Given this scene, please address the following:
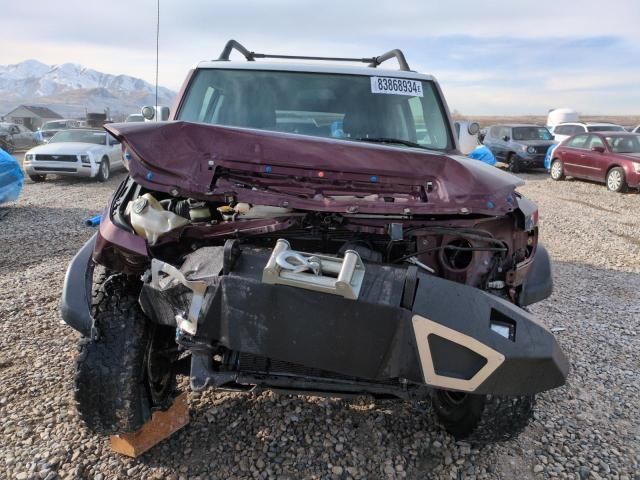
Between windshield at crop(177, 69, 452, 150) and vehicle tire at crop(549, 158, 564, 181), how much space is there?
12.8 m

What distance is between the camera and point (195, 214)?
7.29ft

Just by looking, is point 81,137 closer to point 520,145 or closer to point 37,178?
point 37,178

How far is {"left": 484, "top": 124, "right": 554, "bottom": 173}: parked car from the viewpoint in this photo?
16578 mm

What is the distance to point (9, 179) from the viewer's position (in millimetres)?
9000

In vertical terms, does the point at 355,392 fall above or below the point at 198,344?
below

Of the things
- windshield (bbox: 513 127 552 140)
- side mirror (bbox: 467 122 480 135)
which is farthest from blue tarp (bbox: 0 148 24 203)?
windshield (bbox: 513 127 552 140)

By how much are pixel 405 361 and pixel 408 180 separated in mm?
840

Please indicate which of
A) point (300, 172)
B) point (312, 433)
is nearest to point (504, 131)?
point (312, 433)

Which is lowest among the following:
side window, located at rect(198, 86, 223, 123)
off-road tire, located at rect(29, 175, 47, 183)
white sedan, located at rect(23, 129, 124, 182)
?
off-road tire, located at rect(29, 175, 47, 183)

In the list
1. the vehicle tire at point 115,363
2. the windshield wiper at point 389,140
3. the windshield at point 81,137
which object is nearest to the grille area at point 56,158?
the windshield at point 81,137

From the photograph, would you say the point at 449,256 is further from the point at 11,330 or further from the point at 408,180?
the point at 11,330

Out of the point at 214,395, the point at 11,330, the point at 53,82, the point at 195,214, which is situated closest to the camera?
the point at 195,214

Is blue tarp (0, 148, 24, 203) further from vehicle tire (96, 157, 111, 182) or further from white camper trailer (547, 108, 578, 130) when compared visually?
white camper trailer (547, 108, 578, 130)

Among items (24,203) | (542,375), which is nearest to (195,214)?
(542,375)
